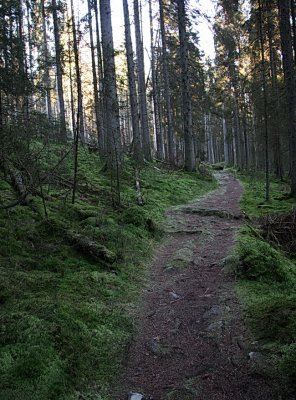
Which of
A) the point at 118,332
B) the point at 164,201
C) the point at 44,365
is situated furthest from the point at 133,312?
the point at 164,201

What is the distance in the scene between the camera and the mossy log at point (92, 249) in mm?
6516

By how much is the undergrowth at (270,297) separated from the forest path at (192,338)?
168mm

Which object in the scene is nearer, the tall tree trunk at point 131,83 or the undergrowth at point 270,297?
the undergrowth at point 270,297

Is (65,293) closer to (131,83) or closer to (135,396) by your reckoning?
(135,396)

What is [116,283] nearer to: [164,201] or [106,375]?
[106,375]

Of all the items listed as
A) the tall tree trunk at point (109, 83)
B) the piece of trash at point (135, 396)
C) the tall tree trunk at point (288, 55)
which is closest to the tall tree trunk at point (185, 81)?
the tall tree trunk at point (109, 83)

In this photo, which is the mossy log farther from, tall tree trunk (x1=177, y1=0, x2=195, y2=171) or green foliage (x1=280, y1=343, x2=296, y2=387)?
tall tree trunk (x1=177, y1=0, x2=195, y2=171)

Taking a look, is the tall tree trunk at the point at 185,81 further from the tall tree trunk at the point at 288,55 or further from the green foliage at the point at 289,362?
the green foliage at the point at 289,362

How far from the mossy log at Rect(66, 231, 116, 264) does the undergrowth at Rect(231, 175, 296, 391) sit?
2.17 metres

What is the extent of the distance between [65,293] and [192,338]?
5.88 feet

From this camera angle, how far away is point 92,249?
21.6ft

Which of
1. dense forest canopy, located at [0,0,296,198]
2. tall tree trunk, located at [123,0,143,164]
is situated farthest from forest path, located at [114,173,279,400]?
tall tree trunk, located at [123,0,143,164]

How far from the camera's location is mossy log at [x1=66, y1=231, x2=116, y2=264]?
6516 mm

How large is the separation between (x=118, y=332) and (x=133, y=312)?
0.71 m
